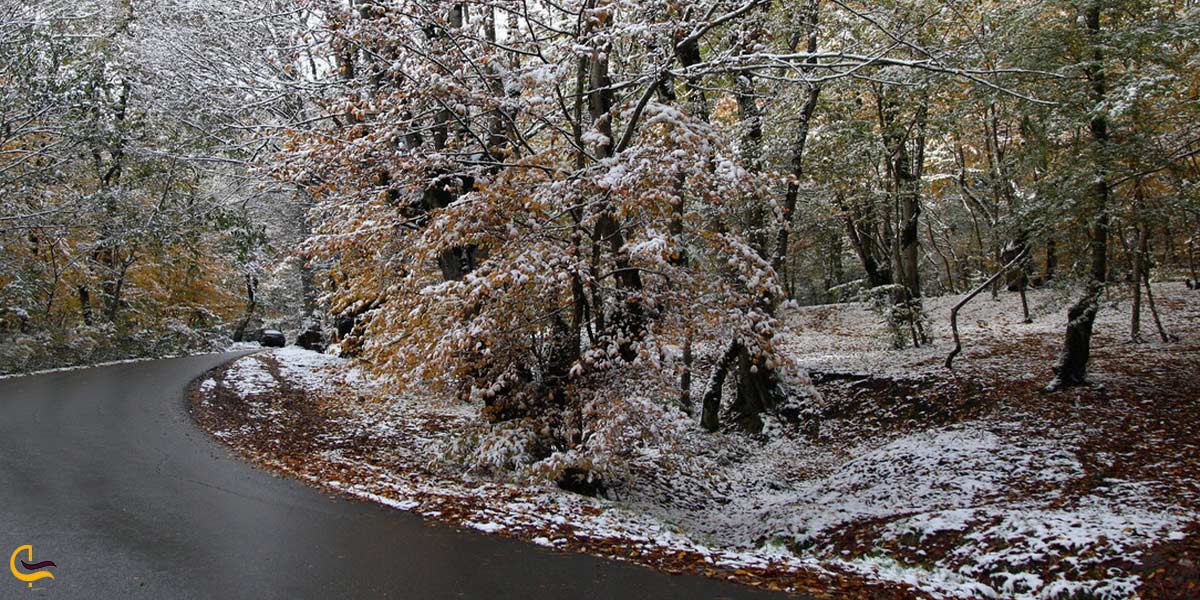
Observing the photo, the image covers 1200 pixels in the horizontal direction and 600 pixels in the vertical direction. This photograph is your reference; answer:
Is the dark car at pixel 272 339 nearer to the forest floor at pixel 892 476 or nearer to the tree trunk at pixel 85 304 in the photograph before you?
the tree trunk at pixel 85 304

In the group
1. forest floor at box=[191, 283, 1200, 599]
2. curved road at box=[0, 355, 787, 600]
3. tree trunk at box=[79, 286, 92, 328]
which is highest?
tree trunk at box=[79, 286, 92, 328]

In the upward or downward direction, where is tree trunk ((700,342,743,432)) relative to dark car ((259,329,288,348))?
downward

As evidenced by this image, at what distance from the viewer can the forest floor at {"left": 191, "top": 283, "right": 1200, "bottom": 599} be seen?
588 centimetres

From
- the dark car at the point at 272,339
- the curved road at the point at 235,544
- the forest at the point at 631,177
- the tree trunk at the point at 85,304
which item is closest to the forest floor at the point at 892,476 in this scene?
the forest at the point at 631,177

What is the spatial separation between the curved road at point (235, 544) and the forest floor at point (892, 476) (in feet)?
1.59

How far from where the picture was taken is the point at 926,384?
13039 mm

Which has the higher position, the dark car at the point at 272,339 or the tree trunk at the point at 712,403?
the dark car at the point at 272,339

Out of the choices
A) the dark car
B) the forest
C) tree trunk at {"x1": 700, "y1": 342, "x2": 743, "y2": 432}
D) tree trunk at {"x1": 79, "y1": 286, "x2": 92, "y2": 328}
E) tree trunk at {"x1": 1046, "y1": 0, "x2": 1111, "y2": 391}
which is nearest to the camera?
the forest

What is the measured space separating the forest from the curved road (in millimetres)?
1985

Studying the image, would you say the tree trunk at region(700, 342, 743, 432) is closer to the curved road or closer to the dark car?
the curved road

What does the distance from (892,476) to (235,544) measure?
8.04 m

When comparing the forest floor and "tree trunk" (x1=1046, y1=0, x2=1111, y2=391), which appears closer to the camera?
the forest floor

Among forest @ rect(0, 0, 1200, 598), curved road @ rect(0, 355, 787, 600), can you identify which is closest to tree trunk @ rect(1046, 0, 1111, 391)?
forest @ rect(0, 0, 1200, 598)

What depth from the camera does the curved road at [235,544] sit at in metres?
4.67
